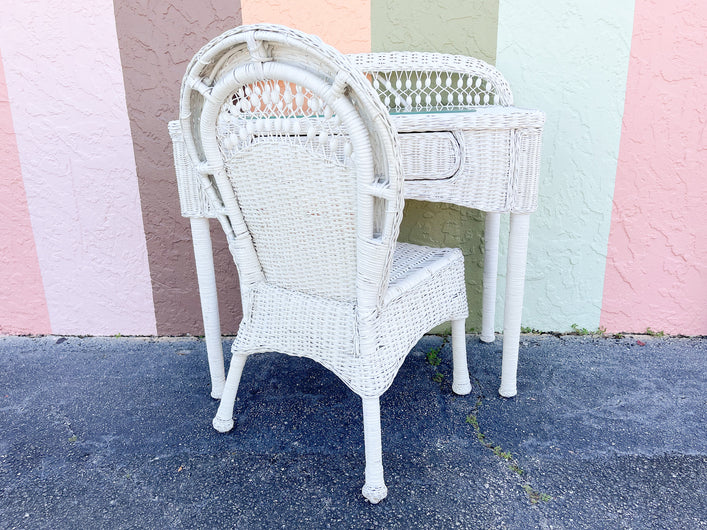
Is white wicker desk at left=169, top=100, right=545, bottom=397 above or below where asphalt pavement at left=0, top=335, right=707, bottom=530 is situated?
above

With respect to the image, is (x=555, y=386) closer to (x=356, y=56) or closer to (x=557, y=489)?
(x=557, y=489)

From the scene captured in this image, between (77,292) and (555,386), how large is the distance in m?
2.00

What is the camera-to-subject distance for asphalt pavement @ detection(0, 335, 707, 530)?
124cm

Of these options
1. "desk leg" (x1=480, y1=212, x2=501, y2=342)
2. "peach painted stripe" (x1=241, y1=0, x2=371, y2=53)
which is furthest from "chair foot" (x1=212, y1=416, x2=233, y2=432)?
"peach painted stripe" (x1=241, y1=0, x2=371, y2=53)

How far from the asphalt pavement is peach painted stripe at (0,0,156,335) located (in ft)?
0.90

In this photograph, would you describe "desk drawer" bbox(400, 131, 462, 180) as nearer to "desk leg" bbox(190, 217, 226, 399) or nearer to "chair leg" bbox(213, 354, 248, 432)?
"desk leg" bbox(190, 217, 226, 399)

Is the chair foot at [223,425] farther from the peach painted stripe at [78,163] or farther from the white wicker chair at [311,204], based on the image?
the peach painted stripe at [78,163]

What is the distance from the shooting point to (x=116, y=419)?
1.64 m

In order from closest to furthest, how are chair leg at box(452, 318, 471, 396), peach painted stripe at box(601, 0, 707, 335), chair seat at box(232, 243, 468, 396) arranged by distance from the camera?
chair seat at box(232, 243, 468, 396) → chair leg at box(452, 318, 471, 396) → peach painted stripe at box(601, 0, 707, 335)

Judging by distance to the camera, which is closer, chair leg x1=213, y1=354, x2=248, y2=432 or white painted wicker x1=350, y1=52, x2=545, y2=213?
white painted wicker x1=350, y1=52, x2=545, y2=213

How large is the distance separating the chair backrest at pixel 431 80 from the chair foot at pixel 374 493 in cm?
135

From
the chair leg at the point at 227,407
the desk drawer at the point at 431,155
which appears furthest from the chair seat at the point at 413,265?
the chair leg at the point at 227,407

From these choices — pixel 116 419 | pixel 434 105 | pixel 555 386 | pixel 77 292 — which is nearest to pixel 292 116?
pixel 434 105

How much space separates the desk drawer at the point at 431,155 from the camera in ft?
4.65
